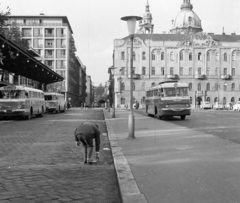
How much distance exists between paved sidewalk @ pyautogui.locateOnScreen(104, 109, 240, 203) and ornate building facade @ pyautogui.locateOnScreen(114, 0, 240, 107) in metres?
85.5

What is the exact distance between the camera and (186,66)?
97062 millimetres

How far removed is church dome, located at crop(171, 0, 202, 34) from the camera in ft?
368

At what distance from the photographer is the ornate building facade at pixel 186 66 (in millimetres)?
95500

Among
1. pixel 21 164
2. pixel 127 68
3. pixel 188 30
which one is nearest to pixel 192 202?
pixel 21 164

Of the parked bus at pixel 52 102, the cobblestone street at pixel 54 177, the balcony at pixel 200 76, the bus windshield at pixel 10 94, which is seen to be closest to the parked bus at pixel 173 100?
the bus windshield at pixel 10 94

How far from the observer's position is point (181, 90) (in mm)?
25516

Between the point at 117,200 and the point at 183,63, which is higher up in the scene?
the point at 183,63

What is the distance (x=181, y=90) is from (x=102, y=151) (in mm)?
16440

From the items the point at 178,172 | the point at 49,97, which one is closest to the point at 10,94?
the point at 49,97

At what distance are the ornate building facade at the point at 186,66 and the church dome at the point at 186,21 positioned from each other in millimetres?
14839

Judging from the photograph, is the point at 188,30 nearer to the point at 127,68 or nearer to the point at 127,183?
the point at 127,68

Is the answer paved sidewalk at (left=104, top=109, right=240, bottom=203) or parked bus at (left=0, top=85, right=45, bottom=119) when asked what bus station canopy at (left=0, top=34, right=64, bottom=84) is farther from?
paved sidewalk at (left=104, top=109, right=240, bottom=203)

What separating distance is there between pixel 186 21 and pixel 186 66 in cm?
2345

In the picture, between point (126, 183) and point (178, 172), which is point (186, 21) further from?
point (126, 183)
